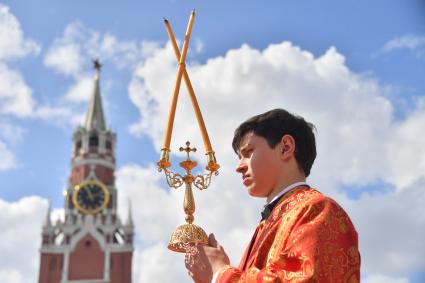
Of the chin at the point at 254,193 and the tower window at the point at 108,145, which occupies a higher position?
the tower window at the point at 108,145

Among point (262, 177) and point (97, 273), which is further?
point (97, 273)

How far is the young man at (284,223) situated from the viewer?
258cm

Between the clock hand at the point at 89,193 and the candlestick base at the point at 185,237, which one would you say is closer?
the candlestick base at the point at 185,237

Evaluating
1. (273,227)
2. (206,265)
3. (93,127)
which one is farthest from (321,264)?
(93,127)

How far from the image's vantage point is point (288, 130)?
311 centimetres

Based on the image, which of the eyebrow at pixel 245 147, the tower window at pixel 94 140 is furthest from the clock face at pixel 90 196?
the eyebrow at pixel 245 147

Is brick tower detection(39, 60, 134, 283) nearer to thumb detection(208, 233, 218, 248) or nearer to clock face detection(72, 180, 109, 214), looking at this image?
clock face detection(72, 180, 109, 214)

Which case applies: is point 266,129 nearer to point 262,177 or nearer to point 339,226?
point 262,177

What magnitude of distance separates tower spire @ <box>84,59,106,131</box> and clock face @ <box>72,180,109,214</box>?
6759 millimetres

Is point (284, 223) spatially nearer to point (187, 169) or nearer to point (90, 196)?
point (187, 169)

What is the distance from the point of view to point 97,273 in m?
44.3

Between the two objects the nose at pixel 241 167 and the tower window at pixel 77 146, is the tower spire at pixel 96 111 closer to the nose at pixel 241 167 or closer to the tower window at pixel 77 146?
the tower window at pixel 77 146

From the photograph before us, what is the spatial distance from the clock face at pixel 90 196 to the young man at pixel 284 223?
4494cm

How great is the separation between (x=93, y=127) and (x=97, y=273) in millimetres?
14546
